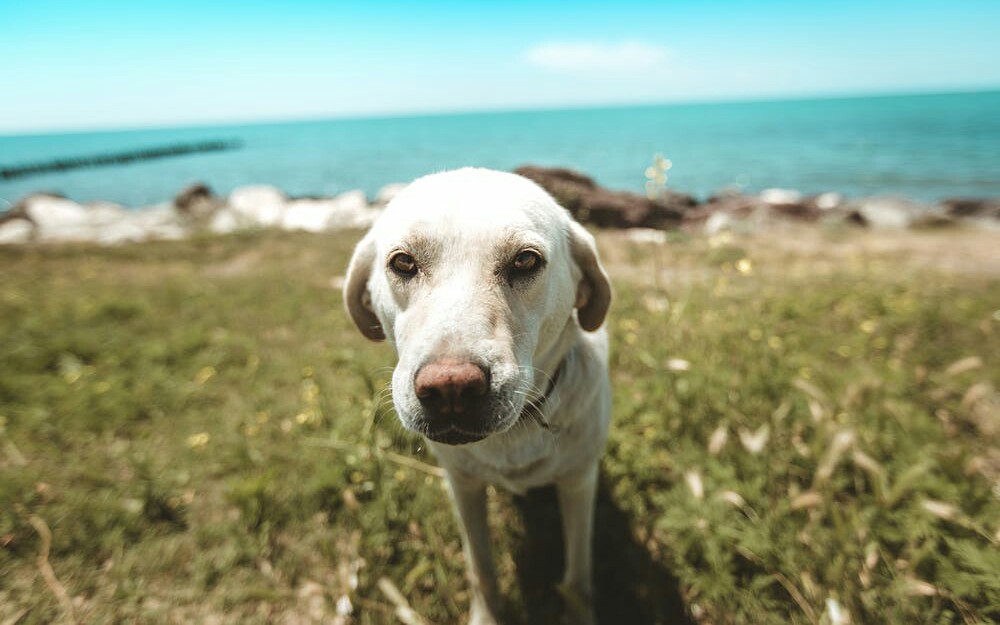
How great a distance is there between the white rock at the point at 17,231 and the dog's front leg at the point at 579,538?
18976 mm

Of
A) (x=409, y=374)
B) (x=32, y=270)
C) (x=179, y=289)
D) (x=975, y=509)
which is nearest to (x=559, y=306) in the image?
(x=409, y=374)

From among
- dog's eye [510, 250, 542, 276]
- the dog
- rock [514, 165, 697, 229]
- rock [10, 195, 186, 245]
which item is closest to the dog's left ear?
the dog

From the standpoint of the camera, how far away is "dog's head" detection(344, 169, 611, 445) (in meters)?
1.62

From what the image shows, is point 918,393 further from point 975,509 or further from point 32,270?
point 32,270

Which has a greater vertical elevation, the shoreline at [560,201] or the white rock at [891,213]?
the shoreline at [560,201]

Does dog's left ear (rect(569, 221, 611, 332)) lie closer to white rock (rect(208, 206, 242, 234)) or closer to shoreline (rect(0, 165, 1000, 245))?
shoreline (rect(0, 165, 1000, 245))

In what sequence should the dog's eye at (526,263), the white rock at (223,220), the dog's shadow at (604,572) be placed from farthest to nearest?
the white rock at (223,220) < the dog's shadow at (604,572) < the dog's eye at (526,263)

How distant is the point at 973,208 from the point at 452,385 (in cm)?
2299

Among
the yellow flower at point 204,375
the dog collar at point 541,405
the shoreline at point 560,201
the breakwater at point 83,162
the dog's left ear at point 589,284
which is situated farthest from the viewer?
the breakwater at point 83,162

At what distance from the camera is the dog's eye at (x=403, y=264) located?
1977mm

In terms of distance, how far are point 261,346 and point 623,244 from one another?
7.20 metres

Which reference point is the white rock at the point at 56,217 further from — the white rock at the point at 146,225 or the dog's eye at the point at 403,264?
the dog's eye at the point at 403,264

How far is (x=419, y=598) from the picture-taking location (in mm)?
2727

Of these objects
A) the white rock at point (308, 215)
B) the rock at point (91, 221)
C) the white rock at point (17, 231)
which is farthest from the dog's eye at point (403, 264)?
the white rock at point (17, 231)
